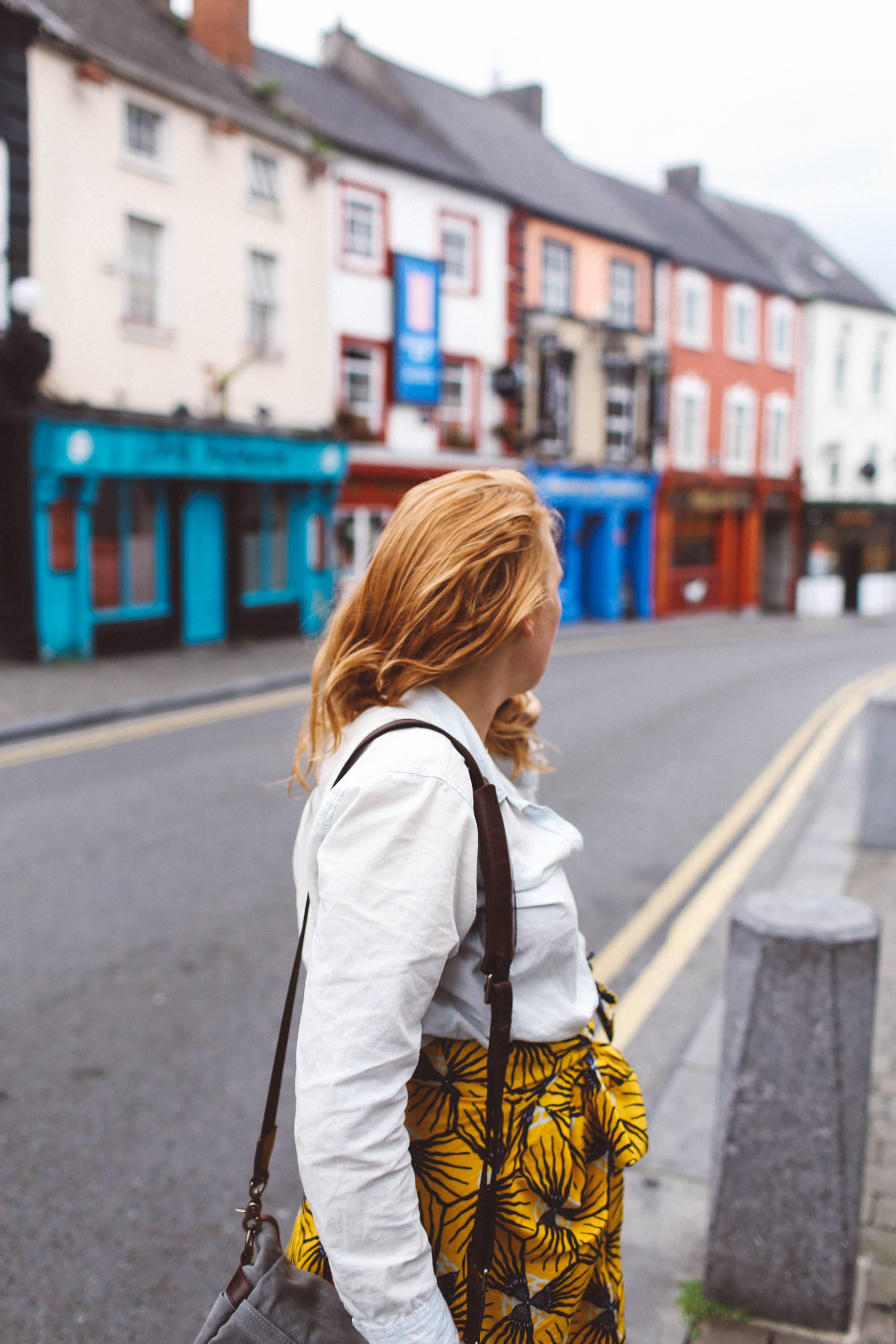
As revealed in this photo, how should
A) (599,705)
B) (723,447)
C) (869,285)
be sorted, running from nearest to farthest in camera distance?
(599,705) < (723,447) < (869,285)

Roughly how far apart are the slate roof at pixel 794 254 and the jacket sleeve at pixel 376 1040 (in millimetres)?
34381

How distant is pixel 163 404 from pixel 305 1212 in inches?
620

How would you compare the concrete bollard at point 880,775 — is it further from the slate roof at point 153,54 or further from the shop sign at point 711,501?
the shop sign at point 711,501

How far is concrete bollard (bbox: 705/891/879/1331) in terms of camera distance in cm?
255

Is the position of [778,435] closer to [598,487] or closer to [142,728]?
[598,487]

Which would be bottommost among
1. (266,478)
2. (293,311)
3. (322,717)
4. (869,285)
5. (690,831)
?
(690,831)

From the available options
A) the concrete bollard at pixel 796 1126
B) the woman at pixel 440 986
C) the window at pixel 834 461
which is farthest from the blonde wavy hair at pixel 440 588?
the window at pixel 834 461

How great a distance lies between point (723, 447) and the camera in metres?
30.0

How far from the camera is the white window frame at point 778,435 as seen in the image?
104 feet

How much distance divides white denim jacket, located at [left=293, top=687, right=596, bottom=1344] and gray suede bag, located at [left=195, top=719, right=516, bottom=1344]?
0.08ft

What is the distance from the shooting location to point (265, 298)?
58.8ft

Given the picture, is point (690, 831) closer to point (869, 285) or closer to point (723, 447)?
point (723, 447)

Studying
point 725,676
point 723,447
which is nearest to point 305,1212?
point 725,676

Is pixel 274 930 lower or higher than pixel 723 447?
lower
